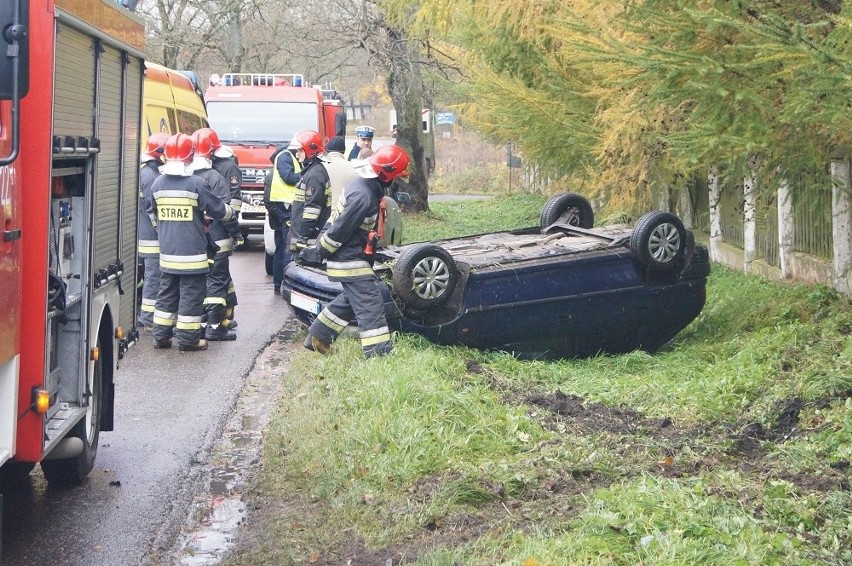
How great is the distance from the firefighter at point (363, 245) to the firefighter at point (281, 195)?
4065mm

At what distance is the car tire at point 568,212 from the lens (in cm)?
1113

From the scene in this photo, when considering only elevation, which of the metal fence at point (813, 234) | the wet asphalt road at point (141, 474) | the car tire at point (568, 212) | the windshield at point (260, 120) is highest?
the windshield at point (260, 120)

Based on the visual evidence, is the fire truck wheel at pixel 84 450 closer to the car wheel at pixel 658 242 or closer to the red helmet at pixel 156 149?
the car wheel at pixel 658 242

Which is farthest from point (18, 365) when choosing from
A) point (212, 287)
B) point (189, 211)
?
point (212, 287)

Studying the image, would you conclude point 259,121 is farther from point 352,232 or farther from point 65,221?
point 65,221

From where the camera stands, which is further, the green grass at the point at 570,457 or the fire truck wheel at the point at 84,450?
the fire truck wheel at the point at 84,450

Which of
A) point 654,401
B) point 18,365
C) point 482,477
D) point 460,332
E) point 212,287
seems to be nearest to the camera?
point 18,365

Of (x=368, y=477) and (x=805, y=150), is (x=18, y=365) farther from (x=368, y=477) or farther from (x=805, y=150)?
(x=805, y=150)

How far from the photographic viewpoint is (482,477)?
19.3ft

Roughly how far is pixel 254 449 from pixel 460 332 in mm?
2209

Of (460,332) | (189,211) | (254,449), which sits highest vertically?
(189,211)

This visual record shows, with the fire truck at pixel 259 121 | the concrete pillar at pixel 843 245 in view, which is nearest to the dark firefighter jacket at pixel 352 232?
the concrete pillar at pixel 843 245

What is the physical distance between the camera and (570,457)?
6.10 meters

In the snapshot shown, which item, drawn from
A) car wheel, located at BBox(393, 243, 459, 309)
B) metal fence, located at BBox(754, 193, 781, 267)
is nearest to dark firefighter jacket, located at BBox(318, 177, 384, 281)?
car wheel, located at BBox(393, 243, 459, 309)
